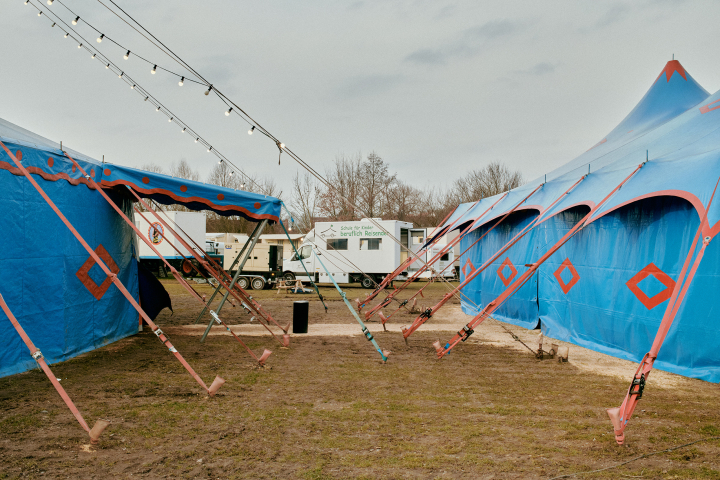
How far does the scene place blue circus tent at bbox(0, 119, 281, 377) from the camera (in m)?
5.59

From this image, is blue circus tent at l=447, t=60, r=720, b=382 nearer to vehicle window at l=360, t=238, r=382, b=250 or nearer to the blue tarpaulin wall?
the blue tarpaulin wall

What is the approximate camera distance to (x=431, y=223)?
38312 mm

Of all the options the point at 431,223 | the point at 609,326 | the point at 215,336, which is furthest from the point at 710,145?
the point at 431,223

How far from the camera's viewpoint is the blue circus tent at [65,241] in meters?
5.59

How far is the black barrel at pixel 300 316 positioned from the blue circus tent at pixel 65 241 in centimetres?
199

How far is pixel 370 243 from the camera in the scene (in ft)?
63.1

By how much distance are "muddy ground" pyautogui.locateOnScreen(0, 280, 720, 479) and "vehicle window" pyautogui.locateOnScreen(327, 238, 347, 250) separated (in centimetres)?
1253

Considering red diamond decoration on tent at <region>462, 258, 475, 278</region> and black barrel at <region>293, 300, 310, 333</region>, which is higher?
red diamond decoration on tent at <region>462, 258, 475, 278</region>

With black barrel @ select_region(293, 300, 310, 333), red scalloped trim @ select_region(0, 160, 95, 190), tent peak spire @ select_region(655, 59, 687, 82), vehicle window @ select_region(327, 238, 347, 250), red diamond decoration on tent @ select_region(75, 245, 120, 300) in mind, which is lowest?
black barrel @ select_region(293, 300, 310, 333)

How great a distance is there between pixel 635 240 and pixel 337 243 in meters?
13.8

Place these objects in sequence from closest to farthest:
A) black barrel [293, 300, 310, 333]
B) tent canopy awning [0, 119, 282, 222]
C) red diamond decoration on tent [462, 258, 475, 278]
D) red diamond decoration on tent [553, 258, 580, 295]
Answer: tent canopy awning [0, 119, 282, 222] < red diamond decoration on tent [553, 258, 580, 295] < black barrel [293, 300, 310, 333] < red diamond decoration on tent [462, 258, 475, 278]

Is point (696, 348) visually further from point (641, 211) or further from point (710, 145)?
point (710, 145)

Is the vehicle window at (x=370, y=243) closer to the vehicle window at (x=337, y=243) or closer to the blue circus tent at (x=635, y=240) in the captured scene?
the vehicle window at (x=337, y=243)

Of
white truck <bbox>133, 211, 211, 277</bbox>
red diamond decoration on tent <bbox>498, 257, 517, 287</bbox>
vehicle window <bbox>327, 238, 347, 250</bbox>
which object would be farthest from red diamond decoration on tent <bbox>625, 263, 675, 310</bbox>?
white truck <bbox>133, 211, 211, 277</bbox>
